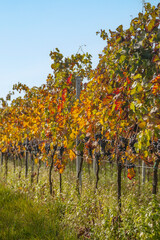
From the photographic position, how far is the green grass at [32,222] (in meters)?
3.51

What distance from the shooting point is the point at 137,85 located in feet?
7.61

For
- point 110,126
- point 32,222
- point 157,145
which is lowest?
point 32,222

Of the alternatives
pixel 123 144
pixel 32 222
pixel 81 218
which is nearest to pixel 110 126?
pixel 123 144

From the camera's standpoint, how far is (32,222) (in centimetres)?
386

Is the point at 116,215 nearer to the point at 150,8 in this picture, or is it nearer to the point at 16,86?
the point at 150,8

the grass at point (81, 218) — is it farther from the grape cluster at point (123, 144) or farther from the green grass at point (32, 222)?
the grape cluster at point (123, 144)

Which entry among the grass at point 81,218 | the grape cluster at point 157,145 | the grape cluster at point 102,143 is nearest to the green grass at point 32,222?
the grass at point 81,218

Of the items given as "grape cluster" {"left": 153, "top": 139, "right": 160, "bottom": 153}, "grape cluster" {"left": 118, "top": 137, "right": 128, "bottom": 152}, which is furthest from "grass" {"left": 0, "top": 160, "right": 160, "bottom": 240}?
"grape cluster" {"left": 118, "top": 137, "right": 128, "bottom": 152}

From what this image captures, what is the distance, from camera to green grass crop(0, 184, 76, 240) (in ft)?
11.5

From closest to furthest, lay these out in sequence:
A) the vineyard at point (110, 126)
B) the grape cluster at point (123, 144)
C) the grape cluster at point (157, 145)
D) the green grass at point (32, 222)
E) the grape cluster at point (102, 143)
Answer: the vineyard at point (110, 126) < the grape cluster at point (157, 145) < the grape cluster at point (123, 144) < the green grass at point (32, 222) < the grape cluster at point (102, 143)

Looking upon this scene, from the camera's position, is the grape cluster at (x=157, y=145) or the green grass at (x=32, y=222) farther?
the green grass at (x=32, y=222)

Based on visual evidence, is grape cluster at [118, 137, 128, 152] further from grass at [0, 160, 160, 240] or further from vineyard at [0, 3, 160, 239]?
grass at [0, 160, 160, 240]

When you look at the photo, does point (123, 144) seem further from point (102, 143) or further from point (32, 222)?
point (32, 222)

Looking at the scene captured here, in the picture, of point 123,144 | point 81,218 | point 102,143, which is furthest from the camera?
point 102,143
